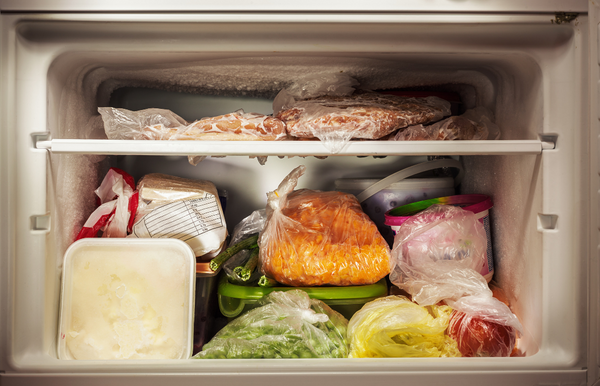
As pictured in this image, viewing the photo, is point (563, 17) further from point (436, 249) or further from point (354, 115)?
point (436, 249)

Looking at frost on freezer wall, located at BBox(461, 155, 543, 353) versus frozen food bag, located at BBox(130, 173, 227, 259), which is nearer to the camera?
frost on freezer wall, located at BBox(461, 155, 543, 353)

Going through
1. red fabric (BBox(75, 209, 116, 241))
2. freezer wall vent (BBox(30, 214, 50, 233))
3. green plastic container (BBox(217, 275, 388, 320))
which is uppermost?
freezer wall vent (BBox(30, 214, 50, 233))

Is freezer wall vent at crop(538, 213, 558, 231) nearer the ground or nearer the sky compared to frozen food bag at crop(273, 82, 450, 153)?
nearer the ground

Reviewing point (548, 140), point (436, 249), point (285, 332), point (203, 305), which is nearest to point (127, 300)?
point (203, 305)

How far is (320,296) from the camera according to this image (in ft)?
2.83

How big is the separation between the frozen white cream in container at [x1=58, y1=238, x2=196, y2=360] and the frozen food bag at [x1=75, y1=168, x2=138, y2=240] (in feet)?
0.23

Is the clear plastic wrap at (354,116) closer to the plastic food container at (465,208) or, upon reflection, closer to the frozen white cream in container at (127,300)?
the plastic food container at (465,208)

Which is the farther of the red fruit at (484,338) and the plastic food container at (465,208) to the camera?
the plastic food container at (465,208)

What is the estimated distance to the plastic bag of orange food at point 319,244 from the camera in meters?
0.85

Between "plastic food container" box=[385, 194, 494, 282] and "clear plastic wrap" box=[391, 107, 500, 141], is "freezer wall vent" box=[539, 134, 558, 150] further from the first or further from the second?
"plastic food container" box=[385, 194, 494, 282]

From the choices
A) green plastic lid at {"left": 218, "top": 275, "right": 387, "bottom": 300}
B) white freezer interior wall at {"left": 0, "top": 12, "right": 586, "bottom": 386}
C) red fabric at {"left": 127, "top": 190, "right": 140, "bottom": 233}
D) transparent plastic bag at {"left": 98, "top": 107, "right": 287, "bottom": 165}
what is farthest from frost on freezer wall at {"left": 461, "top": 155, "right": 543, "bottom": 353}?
red fabric at {"left": 127, "top": 190, "right": 140, "bottom": 233}

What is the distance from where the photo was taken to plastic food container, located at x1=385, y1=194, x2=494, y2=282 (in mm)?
917

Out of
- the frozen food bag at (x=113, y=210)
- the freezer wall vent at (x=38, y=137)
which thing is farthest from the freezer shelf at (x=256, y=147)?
the frozen food bag at (x=113, y=210)

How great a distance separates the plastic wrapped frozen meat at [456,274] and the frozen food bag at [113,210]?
69 cm
